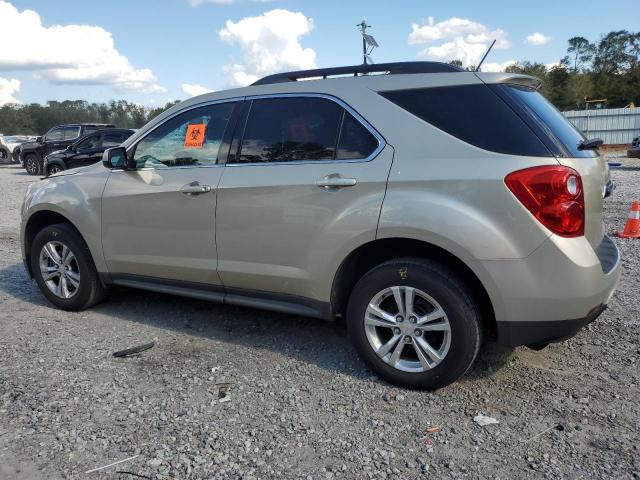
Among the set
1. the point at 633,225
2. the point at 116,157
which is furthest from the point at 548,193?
the point at 633,225

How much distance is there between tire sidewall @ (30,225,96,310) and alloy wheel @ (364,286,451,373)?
2.67 m

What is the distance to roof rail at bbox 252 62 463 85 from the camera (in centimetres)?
334

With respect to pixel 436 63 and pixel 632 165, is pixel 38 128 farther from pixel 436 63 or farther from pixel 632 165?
pixel 436 63

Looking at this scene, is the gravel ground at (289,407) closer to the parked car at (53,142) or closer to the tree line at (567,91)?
the parked car at (53,142)

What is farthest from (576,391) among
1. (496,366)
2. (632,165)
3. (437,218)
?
(632,165)

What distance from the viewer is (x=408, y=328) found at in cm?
320

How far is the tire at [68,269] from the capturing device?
4.68 m

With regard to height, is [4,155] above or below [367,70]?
below

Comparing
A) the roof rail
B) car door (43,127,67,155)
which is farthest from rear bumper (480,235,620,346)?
car door (43,127,67,155)

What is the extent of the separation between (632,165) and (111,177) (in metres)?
19.5

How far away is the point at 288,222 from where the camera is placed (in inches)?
138

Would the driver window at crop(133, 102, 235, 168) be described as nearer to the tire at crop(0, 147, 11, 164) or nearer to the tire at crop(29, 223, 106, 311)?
the tire at crop(29, 223, 106, 311)

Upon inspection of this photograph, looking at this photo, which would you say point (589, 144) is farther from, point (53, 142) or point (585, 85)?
point (585, 85)

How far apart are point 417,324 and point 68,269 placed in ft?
10.6
